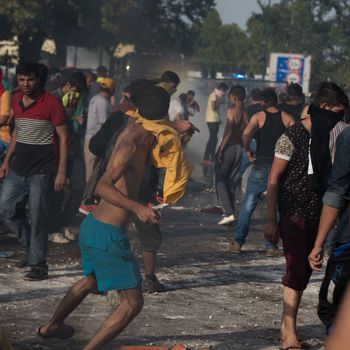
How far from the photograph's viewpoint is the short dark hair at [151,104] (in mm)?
6434

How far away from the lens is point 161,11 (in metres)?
60.4

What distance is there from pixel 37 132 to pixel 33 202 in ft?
1.94

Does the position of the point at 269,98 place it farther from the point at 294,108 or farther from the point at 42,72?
the point at 42,72

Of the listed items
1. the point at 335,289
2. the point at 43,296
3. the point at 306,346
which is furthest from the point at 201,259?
the point at 335,289

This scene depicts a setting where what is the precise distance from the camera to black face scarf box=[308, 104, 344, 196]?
6410 mm

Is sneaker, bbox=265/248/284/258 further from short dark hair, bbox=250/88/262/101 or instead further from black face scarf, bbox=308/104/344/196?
black face scarf, bbox=308/104/344/196

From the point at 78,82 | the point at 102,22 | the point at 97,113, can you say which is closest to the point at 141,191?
the point at 78,82

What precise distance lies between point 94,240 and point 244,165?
7912 mm

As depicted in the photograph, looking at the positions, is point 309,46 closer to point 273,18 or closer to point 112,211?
point 273,18

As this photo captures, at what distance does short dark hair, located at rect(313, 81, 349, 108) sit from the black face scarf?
5cm

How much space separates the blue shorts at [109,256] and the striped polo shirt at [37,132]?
2743mm

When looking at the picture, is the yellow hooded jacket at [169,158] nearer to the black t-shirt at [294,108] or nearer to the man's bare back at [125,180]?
the man's bare back at [125,180]

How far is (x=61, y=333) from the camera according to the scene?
6.39 meters

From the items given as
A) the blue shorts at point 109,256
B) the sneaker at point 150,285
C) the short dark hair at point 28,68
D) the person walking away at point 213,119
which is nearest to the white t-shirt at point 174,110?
the person walking away at point 213,119
